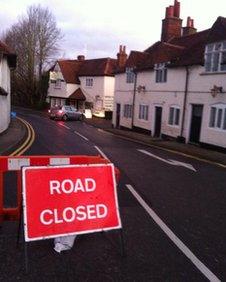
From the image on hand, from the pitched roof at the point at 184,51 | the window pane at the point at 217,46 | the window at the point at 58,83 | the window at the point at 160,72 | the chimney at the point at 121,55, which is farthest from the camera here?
the window at the point at 58,83

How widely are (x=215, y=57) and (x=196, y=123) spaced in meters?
4.41

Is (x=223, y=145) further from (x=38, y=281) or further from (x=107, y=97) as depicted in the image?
(x=107, y=97)

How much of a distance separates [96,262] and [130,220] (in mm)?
2183

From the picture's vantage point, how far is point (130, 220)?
811 centimetres

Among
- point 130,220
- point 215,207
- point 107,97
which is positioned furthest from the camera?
point 107,97

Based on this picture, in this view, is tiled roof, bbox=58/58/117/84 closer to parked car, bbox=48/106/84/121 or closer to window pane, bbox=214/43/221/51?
parked car, bbox=48/106/84/121

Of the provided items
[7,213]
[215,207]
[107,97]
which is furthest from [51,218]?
[107,97]

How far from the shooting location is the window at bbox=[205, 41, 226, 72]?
25203 millimetres

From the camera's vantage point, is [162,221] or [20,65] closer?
[162,221]

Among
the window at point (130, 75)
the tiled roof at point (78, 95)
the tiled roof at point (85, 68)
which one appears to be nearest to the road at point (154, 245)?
the window at point (130, 75)

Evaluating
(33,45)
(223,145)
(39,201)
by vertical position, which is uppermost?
(33,45)

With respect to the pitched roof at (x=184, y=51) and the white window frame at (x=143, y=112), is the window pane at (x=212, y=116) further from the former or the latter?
the white window frame at (x=143, y=112)

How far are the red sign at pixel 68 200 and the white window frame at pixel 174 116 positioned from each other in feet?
80.4

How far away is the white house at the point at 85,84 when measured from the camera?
61.8 metres
